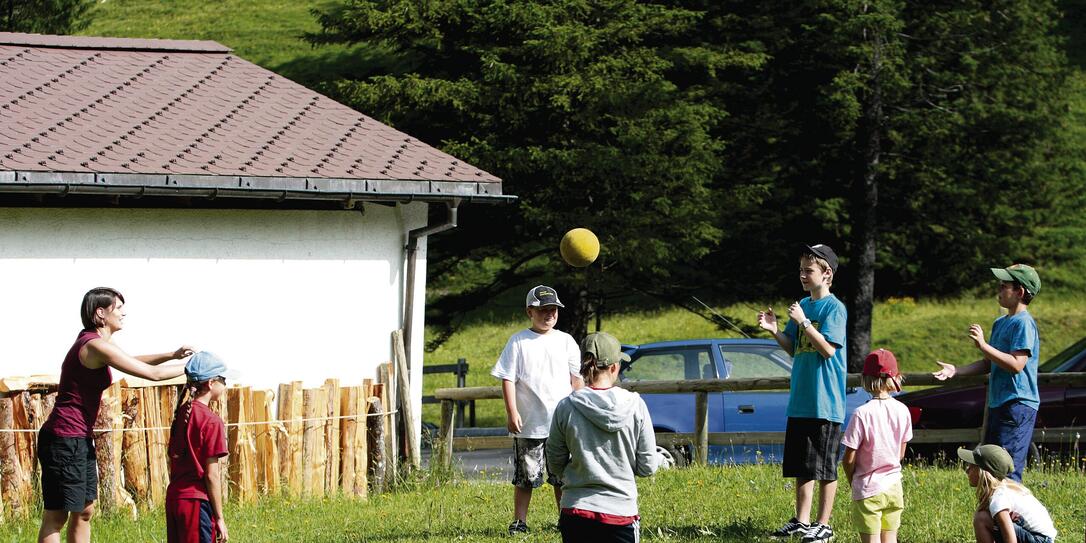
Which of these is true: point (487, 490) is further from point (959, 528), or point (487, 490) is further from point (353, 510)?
point (959, 528)

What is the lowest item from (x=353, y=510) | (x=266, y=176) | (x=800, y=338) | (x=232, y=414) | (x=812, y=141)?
(x=353, y=510)

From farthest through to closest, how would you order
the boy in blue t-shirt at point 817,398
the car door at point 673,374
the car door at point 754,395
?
1. the car door at point 673,374
2. the car door at point 754,395
3. the boy in blue t-shirt at point 817,398

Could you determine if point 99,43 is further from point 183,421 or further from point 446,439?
point 183,421

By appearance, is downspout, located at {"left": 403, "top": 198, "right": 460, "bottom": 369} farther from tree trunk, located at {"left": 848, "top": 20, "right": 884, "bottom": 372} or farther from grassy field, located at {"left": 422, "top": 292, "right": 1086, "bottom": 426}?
tree trunk, located at {"left": 848, "top": 20, "right": 884, "bottom": 372}

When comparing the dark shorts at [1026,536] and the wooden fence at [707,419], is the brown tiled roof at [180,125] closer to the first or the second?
the wooden fence at [707,419]

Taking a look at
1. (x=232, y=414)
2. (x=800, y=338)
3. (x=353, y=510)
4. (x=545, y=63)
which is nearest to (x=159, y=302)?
(x=232, y=414)

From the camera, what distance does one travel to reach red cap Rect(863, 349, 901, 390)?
6395 millimetres

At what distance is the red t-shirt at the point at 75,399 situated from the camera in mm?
6617

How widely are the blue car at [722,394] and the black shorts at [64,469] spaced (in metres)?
6.65

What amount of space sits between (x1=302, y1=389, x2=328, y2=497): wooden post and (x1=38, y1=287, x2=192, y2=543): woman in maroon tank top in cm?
335

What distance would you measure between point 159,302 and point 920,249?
2396 cm

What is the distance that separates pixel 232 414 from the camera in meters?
9.95

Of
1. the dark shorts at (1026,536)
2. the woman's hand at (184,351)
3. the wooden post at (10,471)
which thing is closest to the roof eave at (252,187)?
the wooden post at (10,471)

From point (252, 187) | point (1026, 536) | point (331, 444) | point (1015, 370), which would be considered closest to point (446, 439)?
point (331, 444)
